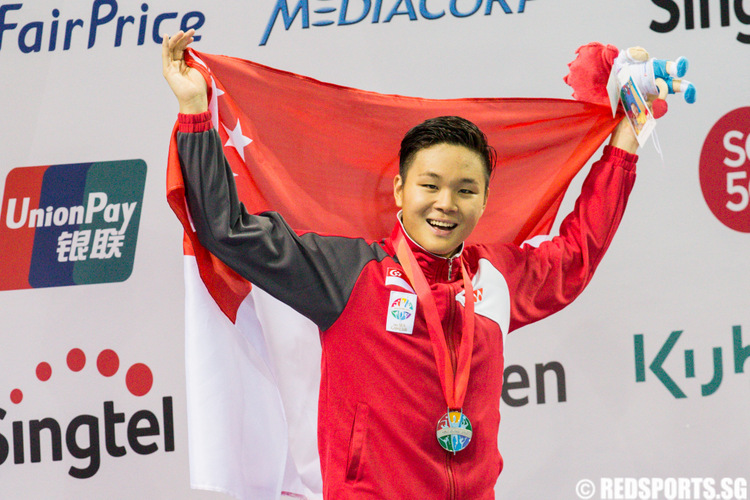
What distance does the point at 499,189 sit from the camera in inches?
106

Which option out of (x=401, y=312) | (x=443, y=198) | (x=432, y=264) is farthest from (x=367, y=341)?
(x=443, y=198)

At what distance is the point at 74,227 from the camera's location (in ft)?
11.2

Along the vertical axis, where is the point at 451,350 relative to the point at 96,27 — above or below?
below

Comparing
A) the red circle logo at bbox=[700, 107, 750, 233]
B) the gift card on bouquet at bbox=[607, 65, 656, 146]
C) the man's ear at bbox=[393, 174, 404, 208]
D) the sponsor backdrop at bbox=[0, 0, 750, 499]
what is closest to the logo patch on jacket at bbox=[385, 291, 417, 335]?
the man's ear at bbox=[393, 174, 404, 208]

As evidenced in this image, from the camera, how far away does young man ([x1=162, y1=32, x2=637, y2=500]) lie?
1995 mm

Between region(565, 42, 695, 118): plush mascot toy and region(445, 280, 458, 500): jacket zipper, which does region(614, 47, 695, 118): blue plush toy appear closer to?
region(565, 42, 695, 118): plush mascot toy

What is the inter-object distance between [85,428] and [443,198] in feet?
6.68

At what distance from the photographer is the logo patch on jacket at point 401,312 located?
2.08 metres

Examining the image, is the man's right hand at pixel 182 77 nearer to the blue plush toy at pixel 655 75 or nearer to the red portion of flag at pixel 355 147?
the red portion of flag at pixel 355 147

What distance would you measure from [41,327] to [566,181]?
216 cm

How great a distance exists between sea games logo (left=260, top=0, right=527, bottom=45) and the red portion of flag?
31.4 inches

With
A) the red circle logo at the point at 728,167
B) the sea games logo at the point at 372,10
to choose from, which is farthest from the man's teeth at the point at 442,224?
the red circle logo at the point at 728,167

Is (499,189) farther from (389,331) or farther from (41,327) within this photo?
(41,327)

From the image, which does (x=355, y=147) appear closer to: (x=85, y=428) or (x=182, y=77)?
(x=182, y=77)
